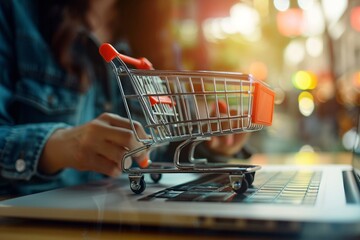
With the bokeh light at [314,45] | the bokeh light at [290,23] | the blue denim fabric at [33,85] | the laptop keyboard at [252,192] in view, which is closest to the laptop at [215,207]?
the laptop keyboard at [252,192]

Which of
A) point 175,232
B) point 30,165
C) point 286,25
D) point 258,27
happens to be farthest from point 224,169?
point 286,25

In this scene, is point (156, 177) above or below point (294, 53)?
below

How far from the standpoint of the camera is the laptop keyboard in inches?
23.3

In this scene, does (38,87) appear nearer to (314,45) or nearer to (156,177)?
(156,177)

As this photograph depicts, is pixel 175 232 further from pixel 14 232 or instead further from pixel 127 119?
pixel 127 119

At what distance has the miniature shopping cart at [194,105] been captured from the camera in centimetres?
67

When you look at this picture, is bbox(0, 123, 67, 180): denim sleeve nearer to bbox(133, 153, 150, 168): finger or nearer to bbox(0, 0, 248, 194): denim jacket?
bbox(0, 0, 248, 194): denim jacket

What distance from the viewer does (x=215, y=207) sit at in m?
0.53

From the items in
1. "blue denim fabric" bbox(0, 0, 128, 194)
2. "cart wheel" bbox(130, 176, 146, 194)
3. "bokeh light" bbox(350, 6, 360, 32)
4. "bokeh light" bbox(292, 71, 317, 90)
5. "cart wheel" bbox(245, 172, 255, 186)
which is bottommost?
"cart wheel" bbox(130, 176, 146, 194)

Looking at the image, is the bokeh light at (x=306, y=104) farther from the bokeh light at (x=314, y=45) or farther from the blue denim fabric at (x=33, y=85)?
the blue denim fabric at (x=33, y=85)

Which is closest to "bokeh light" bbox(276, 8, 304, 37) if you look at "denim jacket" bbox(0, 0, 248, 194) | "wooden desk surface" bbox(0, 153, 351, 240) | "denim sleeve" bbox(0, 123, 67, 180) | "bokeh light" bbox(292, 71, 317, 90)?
"bokeh light" bbox(292, 71, 317, 90)

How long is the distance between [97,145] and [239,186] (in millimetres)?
290

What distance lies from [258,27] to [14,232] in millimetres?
3309

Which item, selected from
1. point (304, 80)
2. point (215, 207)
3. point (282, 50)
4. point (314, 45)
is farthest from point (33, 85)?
point (304, 80)
